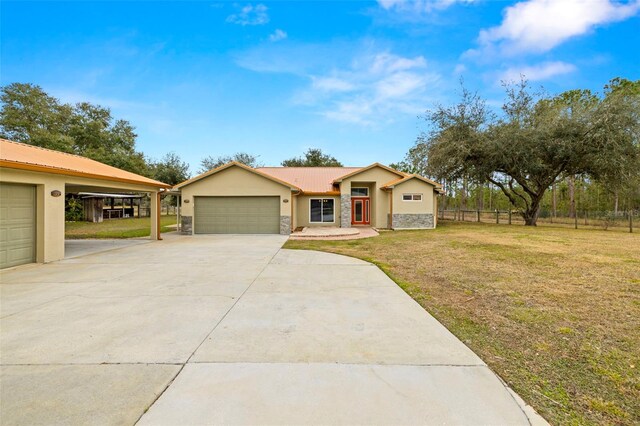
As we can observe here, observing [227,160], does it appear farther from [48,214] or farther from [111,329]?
[111,329]

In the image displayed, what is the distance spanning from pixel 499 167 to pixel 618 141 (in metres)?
6.39

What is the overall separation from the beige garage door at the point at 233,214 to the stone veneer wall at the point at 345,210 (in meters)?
4.89

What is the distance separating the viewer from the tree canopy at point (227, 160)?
45.1 metres

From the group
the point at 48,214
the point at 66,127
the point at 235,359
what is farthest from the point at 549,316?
the point at 66,127

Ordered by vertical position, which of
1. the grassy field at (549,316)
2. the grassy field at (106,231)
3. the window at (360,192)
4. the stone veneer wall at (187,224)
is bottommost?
the grassy field at (549,316)

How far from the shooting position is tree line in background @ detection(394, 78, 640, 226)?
58.2 feet

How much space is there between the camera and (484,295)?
5477 mm

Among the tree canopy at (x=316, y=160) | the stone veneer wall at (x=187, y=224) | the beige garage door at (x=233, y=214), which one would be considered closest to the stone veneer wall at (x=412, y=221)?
the beige garage door at (x=233, y=214)

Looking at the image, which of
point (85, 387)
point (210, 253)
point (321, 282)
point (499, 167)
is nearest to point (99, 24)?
point (210, 253)

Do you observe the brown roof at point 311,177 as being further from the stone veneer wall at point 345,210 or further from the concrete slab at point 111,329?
the concrete slab at point 111,329

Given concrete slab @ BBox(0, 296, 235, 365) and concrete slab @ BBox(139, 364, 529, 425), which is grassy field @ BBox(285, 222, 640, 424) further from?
concrete slab @ BBox(0, 296, 235, 365)

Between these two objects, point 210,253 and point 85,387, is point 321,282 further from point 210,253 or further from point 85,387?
point 210,253

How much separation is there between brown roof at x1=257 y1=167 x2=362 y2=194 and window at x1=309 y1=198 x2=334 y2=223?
78 centimetres

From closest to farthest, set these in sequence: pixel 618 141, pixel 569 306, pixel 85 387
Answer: pixel 85 387
pixel 569 306
pixel 618 141
